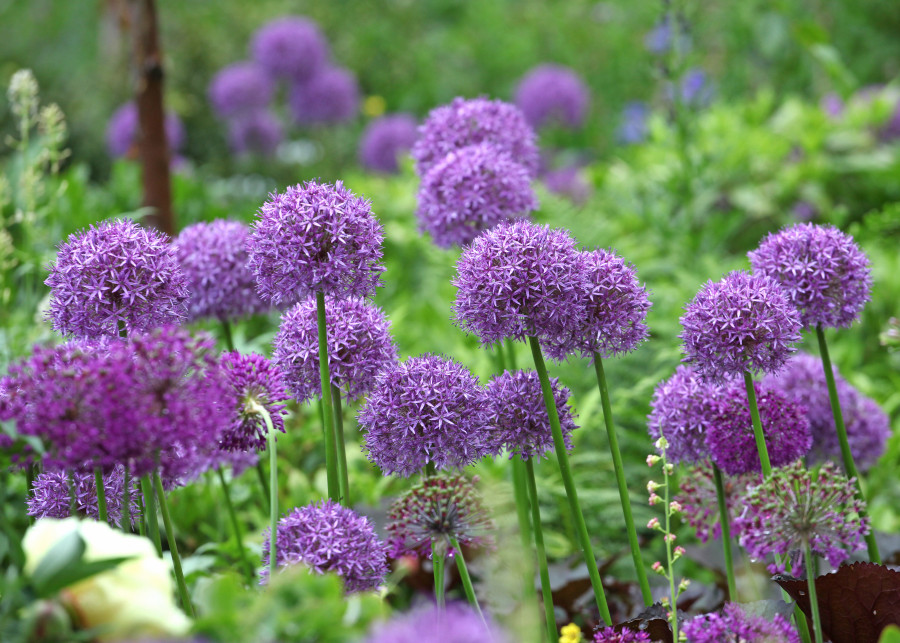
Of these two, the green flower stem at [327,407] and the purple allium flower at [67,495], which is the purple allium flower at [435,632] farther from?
the purple allium flower at [67,495]

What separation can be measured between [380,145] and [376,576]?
652 cm

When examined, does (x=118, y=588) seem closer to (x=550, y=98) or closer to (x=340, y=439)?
(x=340, y=439)

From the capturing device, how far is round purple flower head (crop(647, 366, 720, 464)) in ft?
6.10

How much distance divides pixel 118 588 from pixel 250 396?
55 centimetres

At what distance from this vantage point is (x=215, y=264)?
2.43 metres

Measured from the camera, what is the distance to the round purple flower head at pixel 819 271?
1844 mm

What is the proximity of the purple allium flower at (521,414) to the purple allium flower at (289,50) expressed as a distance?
6.47 metres

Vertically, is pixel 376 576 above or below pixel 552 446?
below

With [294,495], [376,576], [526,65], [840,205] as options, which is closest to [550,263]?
[376,576]

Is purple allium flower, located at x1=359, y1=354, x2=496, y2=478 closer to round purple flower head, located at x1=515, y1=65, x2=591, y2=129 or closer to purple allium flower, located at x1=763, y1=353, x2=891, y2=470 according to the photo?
purple allium flower, located at x1=763, y1=353, x2=891, y2=470

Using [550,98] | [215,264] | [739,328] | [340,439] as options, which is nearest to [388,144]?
[550,98]

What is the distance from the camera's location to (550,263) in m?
1.59

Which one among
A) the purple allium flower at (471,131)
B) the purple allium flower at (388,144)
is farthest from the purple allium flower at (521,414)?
the purple allium flower at (388,144)

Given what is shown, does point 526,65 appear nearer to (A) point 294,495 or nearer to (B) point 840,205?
(B) point 840,205
